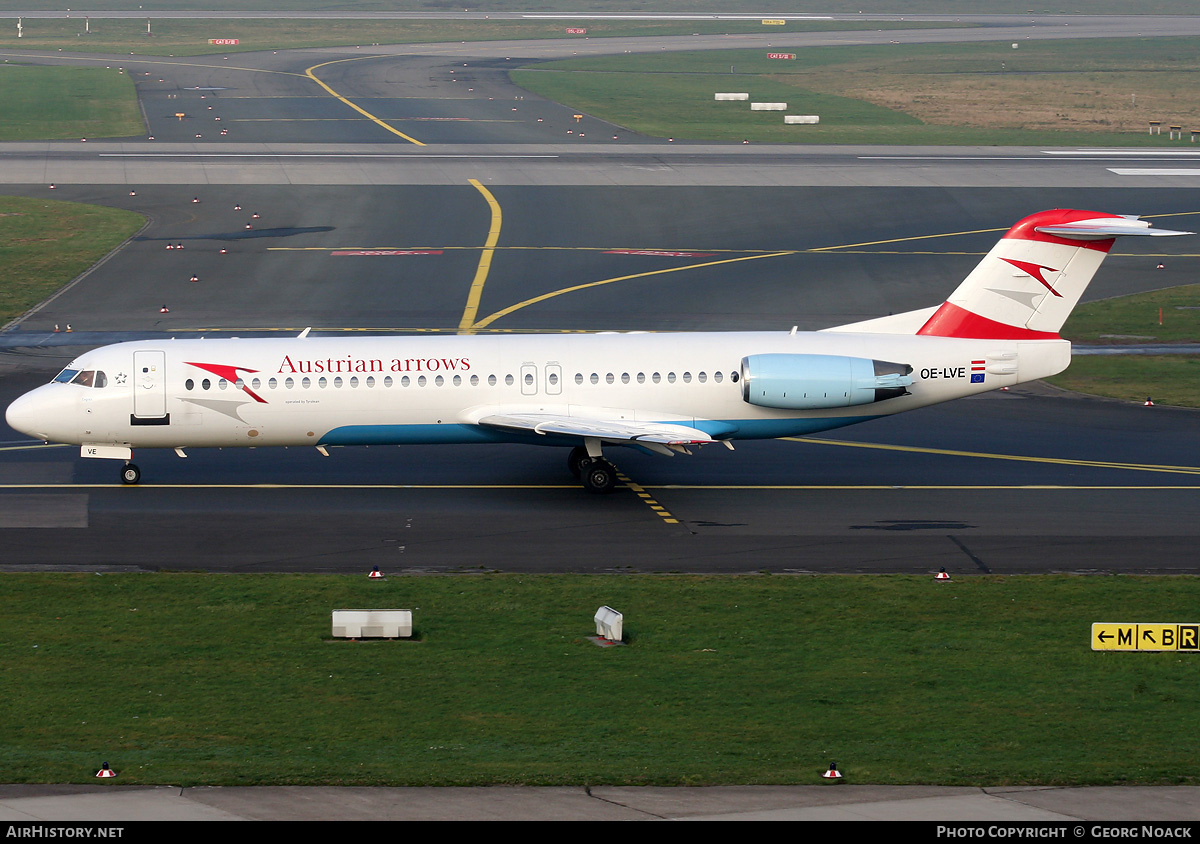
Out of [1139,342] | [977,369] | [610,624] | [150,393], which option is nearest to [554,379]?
[150,393]

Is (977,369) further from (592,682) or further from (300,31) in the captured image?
(300,31)

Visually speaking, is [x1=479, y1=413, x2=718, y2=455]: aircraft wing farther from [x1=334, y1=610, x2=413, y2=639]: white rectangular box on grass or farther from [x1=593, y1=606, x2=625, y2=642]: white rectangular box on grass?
[x1=334, y1=610, x2=413, y2=639]: white rectangular box on grass

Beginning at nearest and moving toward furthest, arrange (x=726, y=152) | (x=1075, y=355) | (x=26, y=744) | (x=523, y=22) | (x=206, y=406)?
(x=26, y=744)
(x=206, y=406)
(x=1075, y=355)
(x=726, y=152)
(x=523, y=22)

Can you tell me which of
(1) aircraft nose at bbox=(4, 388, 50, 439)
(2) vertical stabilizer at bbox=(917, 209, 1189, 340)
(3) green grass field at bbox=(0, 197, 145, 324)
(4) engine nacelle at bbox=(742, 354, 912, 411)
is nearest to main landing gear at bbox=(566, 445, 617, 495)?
(4) engine nacelle at bbox=(742, 354, 912, 411)

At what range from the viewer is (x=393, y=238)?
209ft

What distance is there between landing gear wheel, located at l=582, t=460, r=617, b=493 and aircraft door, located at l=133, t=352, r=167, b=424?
1023 centimetres

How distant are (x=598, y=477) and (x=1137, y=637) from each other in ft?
46.0

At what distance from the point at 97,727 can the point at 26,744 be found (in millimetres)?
1032

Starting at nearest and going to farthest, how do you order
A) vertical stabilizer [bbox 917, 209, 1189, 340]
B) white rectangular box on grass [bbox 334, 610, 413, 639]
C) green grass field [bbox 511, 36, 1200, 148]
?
white rectangular box on grass [bbox 334, 610, 413, 639] → vertical stabilizer [bbox 917, 209, 1189, 340] → green grass field [bbox 511, 36, 1200, 148]

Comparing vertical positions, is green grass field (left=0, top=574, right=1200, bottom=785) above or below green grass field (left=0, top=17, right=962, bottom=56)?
below

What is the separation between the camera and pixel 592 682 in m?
22.2

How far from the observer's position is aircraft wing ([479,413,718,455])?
32344 mm

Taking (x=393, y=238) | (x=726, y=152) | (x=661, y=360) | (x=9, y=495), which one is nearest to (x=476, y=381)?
(x=661, y=360)

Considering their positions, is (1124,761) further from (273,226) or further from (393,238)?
(273,226)
